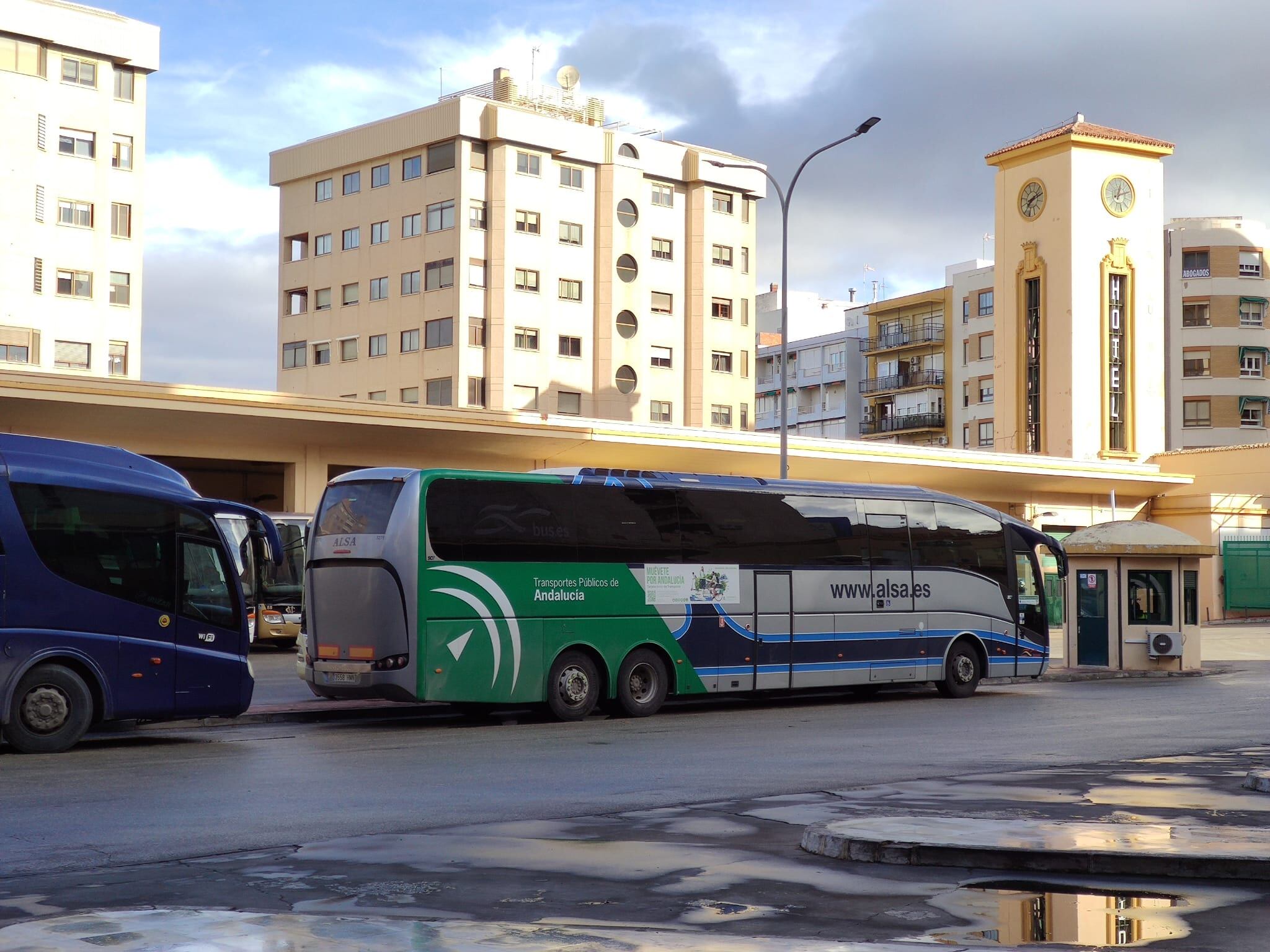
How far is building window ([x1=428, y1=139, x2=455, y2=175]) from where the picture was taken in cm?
6612

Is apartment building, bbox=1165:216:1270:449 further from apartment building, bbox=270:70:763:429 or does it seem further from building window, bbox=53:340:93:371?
building window, bbox=53:340:93:371

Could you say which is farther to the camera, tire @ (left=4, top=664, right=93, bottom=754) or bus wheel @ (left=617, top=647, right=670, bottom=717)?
bus wheel @ (left=617, top=647, right=670, bottom=717)

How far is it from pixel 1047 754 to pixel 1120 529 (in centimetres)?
1674

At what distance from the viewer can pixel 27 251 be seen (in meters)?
57.8

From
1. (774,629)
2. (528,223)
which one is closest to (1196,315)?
(528,223)

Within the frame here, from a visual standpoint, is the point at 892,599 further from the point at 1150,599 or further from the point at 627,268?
the point at 627,268

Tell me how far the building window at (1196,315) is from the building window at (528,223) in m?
38.4

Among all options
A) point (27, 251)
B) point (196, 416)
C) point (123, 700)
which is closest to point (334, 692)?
point (123, 700)


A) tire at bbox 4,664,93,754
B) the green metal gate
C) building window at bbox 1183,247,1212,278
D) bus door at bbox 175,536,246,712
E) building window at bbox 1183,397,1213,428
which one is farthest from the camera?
building window at bbox 1183,247,1212,278

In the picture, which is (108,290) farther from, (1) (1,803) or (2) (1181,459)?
(1) (1,803)

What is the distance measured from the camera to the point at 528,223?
222 feet

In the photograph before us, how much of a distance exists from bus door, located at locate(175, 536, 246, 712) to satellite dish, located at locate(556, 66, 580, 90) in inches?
2299

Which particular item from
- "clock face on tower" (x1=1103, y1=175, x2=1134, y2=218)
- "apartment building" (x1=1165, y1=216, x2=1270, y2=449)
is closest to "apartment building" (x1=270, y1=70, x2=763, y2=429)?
"clock face on tower" (x1=1103, y1=175, x2=1134, y2=218)

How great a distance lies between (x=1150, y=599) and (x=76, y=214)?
44.2 metres
